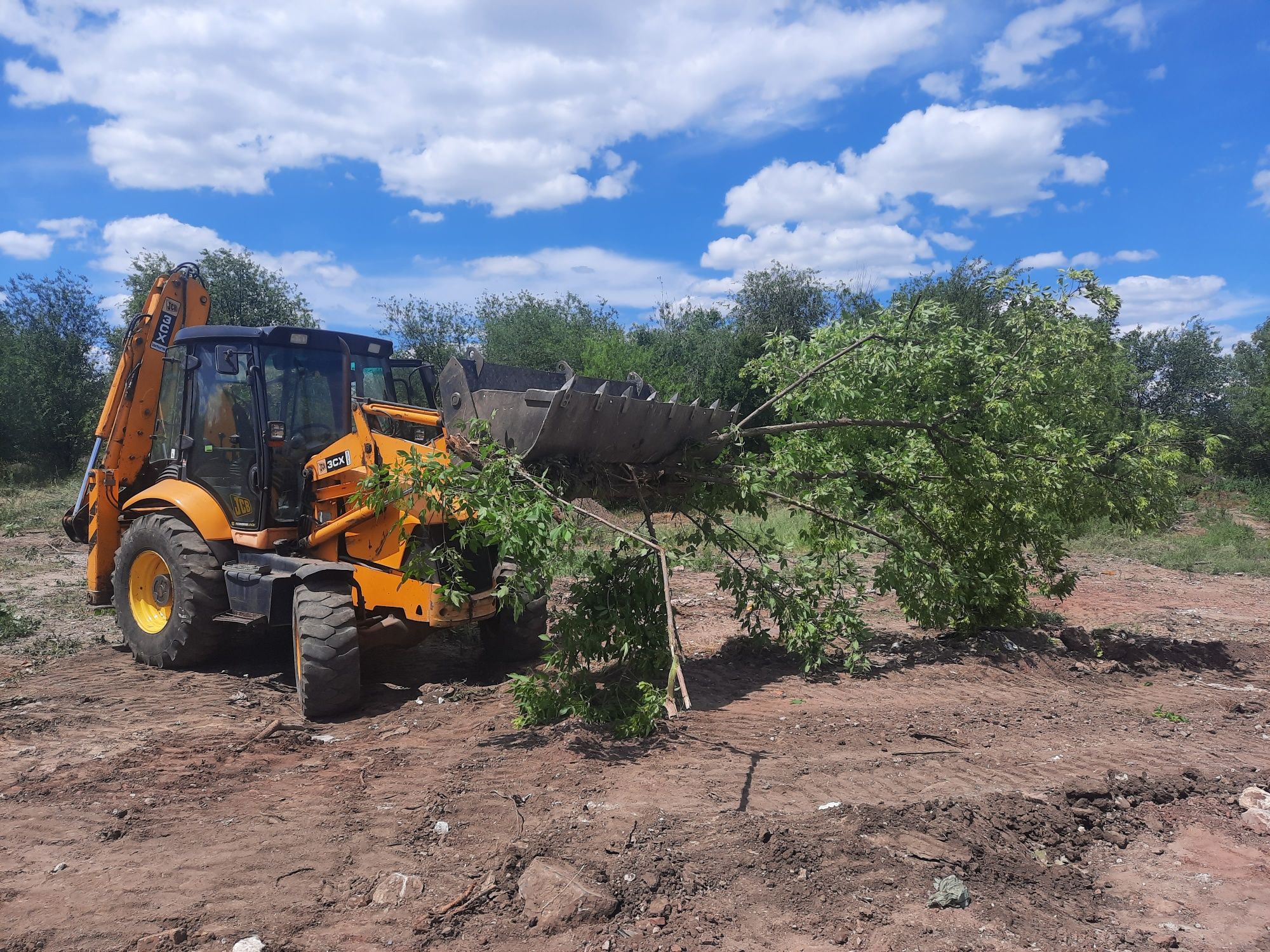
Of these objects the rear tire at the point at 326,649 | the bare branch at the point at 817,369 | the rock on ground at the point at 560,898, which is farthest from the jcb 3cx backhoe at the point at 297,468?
the rock on ground at the point at 560,898

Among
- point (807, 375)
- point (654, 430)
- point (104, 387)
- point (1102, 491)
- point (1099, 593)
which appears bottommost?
point (1099, 593)

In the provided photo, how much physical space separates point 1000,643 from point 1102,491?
1.77 m

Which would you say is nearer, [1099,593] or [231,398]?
[231,398]

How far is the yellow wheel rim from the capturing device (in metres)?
7.98

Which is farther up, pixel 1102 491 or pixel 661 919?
pixel 1102 491

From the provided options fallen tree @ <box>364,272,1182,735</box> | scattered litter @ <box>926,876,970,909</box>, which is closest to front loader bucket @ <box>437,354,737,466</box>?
fallen tree @ <box>364,272,1182,735</box>

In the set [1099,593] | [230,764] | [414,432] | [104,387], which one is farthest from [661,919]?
[104,387]

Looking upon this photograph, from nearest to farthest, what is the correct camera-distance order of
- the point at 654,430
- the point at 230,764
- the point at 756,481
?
the point at 230,764, the point at 654,430, the point at 756,481

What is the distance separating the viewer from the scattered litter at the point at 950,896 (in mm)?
3680

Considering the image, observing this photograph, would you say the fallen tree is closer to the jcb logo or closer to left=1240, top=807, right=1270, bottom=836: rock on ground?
left=1240, top=807, right=1270, bottom=836: rock on ground

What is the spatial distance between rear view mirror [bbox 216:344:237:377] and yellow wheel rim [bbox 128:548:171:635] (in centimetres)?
196

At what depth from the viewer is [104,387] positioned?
2894 cm

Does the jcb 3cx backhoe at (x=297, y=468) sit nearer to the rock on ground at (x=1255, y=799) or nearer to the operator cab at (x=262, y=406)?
the operator cab at (x=262, y=406)

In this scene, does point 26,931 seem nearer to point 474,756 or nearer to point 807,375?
point 474,756
